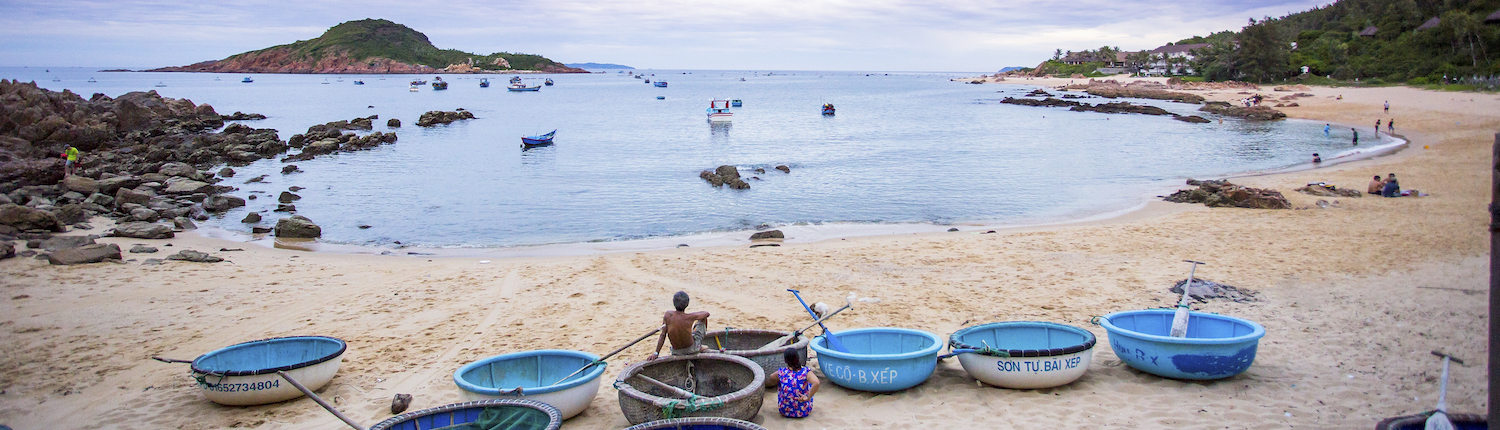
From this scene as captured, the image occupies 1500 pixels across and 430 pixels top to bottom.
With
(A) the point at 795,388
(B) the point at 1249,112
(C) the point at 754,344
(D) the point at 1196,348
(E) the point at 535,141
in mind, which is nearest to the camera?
(A) the point at 795,388

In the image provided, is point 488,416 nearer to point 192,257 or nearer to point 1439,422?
point 1439,422

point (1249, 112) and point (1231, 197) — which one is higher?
point (1249, 112)

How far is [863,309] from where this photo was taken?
36.9ft

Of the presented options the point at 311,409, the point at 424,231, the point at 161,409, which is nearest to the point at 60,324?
the point at 161,409

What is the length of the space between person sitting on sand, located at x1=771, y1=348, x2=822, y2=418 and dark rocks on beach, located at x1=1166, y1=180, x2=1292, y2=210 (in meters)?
16.2

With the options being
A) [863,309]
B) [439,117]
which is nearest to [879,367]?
[863,309]

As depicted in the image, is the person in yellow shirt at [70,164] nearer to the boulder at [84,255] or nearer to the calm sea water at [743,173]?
the calm sea water at [743,173]

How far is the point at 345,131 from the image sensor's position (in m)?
50.1

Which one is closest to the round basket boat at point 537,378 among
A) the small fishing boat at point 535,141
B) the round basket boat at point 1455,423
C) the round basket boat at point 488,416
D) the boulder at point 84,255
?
the round basket boat at point 488,416

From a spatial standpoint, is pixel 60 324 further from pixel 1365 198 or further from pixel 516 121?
pixel 516 121

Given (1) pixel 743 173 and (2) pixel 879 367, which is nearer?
(2) pixel 879 367

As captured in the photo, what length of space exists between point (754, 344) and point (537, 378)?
2.24 metres

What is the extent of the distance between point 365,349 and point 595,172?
2374 centimetres

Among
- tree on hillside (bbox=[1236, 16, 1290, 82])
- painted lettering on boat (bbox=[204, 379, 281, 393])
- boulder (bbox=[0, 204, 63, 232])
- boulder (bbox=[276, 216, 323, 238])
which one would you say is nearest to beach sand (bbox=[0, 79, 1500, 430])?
painted lettering on boat (bbox=[204, 379, 281, 393])
